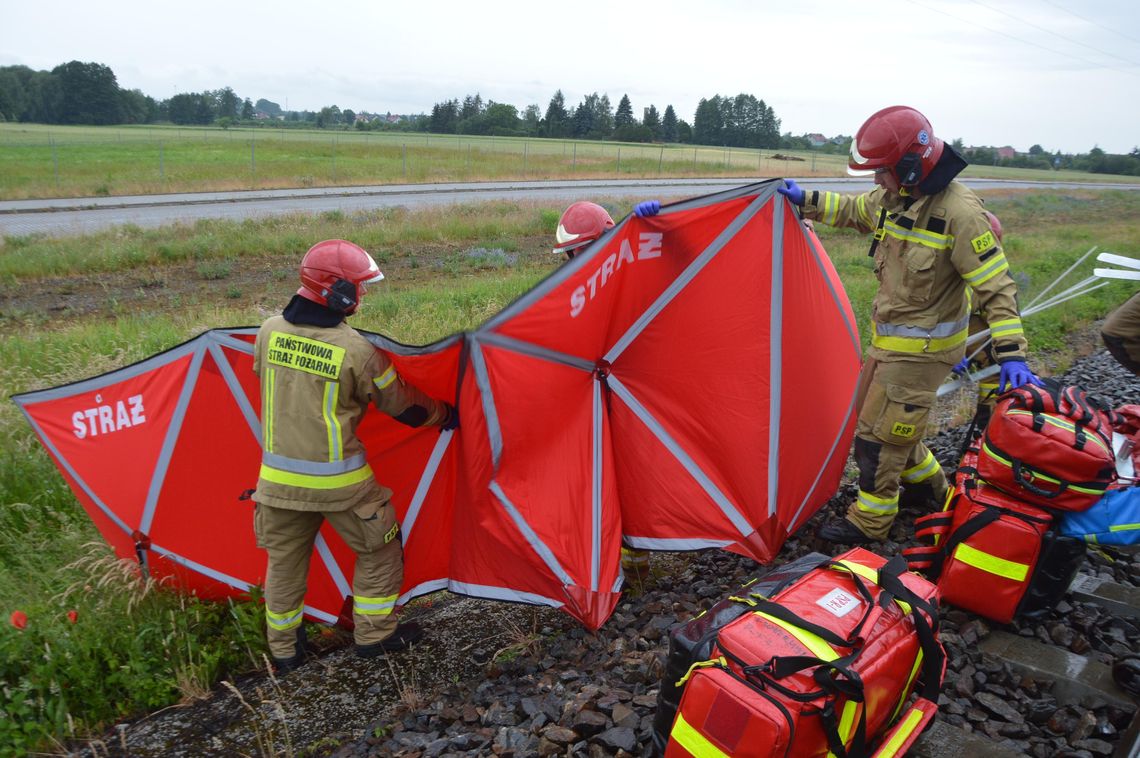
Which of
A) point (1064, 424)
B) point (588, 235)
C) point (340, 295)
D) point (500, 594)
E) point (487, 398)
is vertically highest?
point (588, 235)

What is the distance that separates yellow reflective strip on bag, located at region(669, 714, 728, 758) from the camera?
7.97ft

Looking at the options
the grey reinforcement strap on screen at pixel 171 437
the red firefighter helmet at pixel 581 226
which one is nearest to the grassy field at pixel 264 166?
the grey reinforcement strap on screen at pixel 171 437

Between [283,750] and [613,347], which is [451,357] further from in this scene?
[283,750]

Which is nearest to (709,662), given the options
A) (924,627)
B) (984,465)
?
(924,627)

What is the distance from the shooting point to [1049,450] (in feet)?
11.5

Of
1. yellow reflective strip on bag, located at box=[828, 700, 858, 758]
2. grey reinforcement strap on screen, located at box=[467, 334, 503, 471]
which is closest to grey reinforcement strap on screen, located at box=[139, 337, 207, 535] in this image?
grey reinforcement strap on screen, located at box=[467, 334, 503, 471]

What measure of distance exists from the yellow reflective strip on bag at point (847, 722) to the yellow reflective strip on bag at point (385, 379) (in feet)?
8.53

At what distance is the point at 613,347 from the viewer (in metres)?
4.45

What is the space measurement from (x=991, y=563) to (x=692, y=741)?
2.07 meters

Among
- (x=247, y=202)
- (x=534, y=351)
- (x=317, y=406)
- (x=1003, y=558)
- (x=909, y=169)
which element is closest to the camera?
(x=1003, y=558)

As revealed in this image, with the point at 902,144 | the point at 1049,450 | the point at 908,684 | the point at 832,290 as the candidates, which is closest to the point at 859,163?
the point at 902,144

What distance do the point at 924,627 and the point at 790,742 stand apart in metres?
0.87

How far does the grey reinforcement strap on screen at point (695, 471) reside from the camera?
4.53 metres

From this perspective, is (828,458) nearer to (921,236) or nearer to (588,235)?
(921,236)
